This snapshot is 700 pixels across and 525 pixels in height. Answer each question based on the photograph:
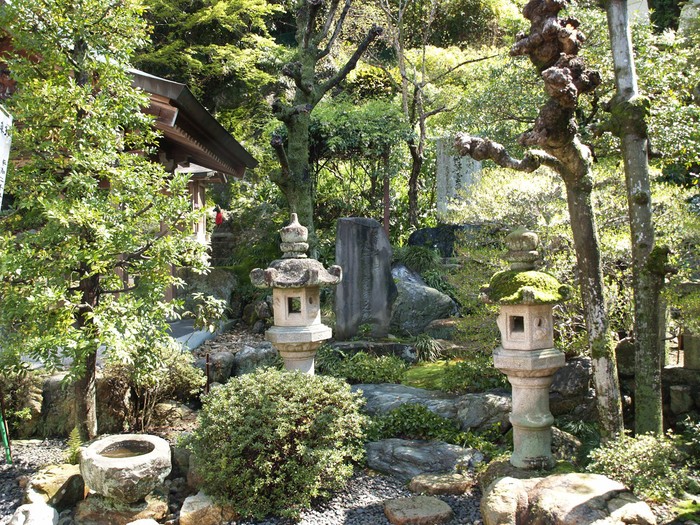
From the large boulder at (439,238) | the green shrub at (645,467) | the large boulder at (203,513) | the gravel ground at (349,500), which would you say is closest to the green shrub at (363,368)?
the gravel ground at (349,500)

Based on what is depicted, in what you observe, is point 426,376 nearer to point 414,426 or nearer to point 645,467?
point 414,426

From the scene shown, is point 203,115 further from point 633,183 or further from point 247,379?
point 633,183

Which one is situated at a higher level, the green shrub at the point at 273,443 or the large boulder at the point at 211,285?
the large boulder at the point at 211,285

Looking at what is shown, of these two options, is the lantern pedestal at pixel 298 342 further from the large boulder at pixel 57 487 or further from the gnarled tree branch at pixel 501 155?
the gnarled tree branch at pixel 501 155

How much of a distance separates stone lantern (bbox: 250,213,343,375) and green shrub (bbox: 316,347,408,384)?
1764 mm

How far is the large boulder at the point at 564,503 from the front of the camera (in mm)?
4258

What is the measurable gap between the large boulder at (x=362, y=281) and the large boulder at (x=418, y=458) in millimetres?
4776

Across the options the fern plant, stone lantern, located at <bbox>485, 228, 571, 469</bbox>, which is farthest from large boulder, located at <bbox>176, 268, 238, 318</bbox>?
stone lantern, located at <bbox>485, 228, 571, 469</bbox>

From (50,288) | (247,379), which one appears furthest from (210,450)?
(50,288)

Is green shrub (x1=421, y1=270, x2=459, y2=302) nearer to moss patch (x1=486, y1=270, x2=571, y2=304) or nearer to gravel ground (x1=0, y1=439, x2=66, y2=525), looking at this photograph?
moss patch (x1=486, y1=270, x2=571, y2=304)

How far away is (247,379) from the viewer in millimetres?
6266

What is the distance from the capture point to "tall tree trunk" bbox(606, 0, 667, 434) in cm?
573

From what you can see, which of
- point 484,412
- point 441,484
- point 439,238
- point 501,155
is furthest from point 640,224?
point 439,238

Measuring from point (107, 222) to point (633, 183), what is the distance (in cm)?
492
